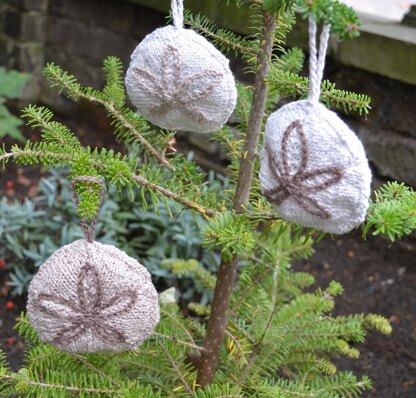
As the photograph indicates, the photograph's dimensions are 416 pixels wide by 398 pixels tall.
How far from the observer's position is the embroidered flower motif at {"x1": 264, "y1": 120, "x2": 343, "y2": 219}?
0.74 meters

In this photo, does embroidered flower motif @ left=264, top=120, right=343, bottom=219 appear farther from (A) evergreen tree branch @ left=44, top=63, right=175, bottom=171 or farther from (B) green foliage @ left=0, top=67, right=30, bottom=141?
(B) green foliage @ left=0, top=67, right=30, bottom=141

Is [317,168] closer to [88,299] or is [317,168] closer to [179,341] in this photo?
[88,299]

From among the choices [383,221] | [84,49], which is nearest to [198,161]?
[84,49]

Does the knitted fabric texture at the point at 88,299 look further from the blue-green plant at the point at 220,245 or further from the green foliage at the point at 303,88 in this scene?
the green foliage at the point at 303,88

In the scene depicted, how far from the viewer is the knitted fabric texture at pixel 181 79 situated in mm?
847

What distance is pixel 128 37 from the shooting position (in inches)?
115

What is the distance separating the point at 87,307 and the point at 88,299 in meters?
0.01

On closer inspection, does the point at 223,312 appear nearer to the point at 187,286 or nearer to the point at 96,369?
the point at 96,369

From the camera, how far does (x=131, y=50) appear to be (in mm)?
2914

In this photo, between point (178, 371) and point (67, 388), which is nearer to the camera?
point (67, 388)

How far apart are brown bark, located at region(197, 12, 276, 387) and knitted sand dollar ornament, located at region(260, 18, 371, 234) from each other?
0.21 meters

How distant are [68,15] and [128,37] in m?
0.43

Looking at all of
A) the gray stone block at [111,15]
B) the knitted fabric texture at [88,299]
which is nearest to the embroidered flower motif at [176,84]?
the knitted fabric texture at [88,299]

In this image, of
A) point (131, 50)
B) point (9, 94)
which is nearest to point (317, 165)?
point (9, 94)
